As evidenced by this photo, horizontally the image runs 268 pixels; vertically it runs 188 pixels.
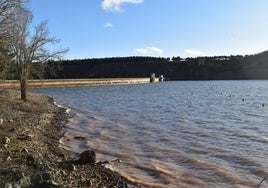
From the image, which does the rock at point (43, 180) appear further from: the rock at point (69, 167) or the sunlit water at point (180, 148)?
the sunlit water at point (180, 148)

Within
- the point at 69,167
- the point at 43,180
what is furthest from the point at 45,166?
the point at 43,180

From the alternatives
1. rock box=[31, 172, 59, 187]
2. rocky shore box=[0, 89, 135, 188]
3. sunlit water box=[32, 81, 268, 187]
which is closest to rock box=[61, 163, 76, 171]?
rocky shore box=[0, 89, 135, 188]

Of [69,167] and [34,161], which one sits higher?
[34,161]

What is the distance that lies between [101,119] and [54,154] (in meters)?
18.0

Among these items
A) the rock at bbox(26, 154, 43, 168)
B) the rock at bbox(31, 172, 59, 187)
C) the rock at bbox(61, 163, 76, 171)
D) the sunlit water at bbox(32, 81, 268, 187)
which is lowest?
the sunlit water at bbox(32, 81, 268, 187)

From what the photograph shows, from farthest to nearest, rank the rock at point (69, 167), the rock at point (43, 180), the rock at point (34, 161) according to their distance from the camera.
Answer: the rock at point (69, 167)
the rock at point (34, 161)
the rock at point (43, 180)

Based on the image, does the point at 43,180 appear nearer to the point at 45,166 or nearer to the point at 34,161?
the point at 45,166

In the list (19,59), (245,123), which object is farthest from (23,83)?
(245,123)

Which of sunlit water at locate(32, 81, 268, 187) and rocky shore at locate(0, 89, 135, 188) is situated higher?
rocky shore at locate(0, 89, 135, 188)

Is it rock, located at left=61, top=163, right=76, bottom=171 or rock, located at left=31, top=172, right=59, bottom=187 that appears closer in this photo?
rock, located at left=31, top=172, right=59, bottom=187

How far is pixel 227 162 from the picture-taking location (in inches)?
699

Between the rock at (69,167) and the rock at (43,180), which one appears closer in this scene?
the rock at (43,180)

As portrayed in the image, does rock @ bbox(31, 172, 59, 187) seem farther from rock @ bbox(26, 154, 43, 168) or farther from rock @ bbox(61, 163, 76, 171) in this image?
rock @ bbox(61, 163, 76, 171)

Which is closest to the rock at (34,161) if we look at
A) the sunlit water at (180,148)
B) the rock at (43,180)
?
the rock at (43,180)
